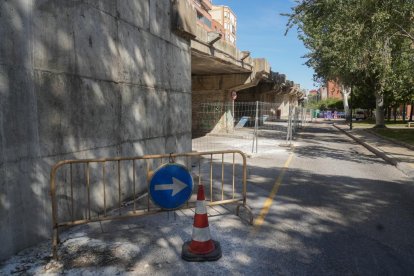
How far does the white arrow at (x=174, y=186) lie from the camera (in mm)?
4797

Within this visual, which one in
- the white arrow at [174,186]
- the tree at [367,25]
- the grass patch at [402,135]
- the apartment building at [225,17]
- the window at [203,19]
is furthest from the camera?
the apartment building at [225,17]

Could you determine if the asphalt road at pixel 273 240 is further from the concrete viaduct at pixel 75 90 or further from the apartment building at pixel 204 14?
the apartment building at pixel 204 14

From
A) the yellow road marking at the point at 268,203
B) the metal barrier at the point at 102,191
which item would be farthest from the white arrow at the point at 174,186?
the yellow road marking at the point at 268,203

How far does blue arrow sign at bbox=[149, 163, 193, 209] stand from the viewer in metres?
4.76

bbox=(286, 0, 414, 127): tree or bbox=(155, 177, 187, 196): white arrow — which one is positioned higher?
bbox=(286, 0, 414, 127): tree

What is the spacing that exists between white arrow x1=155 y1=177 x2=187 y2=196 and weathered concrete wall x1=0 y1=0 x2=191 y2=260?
132 cm

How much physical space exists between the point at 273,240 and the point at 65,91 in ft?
11.3

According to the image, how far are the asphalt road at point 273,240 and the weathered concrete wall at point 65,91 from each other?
0.71m

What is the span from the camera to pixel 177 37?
8727mm

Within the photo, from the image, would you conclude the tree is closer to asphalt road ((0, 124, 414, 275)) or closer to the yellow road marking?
the yellow road marking

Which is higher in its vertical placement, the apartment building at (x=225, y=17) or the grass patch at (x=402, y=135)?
the apartment building at (x=225, y=17)

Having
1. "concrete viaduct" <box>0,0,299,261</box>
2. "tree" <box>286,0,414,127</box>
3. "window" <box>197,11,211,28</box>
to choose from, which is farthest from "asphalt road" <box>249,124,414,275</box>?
"window" <box>197,11,211,28</box>

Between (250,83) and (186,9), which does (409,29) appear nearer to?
(186,9)

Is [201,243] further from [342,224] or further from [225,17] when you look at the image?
[225,17]
